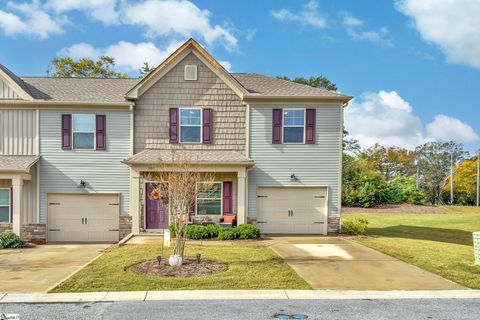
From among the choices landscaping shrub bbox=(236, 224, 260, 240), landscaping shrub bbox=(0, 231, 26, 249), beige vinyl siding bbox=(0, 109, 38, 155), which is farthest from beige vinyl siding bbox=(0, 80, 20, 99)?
landscaping shrub bbox=(236, 224, 260, 240)

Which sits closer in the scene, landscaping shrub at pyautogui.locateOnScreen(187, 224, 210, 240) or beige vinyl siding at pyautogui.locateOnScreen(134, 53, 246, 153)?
landscaping shrub at pyautogui.locateOnScreen(187, 224, 210, 240)

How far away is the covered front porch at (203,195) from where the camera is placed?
15273 mm

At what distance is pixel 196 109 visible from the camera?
16.7 meters

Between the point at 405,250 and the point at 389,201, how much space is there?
64.9ft

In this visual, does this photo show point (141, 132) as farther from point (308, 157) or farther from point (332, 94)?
point (332, 94)

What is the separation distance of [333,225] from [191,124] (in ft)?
26.0

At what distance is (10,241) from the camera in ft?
45.5

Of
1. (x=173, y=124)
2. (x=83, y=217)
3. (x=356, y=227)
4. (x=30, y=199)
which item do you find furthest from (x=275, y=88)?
(x=30, y=199)

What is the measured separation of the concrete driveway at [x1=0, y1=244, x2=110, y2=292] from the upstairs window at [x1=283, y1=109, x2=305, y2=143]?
30.1ft

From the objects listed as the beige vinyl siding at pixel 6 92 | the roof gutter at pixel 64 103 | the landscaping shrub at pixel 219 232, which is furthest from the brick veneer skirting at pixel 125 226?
the beige vinyl siding at pixel 6 92

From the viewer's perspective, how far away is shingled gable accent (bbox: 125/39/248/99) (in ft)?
53.2

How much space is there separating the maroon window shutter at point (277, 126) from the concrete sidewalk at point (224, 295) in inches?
378

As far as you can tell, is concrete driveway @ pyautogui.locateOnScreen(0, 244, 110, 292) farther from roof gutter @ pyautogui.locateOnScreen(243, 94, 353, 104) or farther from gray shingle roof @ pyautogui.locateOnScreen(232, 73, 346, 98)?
gray shingle roof @ pyautogui.locateOnScreen(232, 73, 346, 98)

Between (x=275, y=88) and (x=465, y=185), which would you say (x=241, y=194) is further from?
(x=465, y=185)
